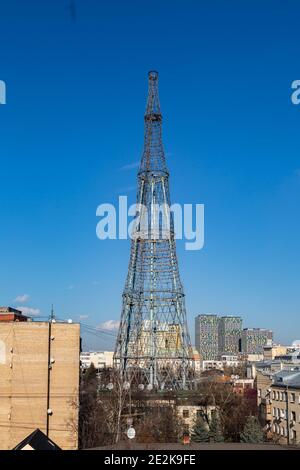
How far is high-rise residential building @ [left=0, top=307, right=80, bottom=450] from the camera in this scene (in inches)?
848

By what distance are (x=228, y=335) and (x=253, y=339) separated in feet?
24.7

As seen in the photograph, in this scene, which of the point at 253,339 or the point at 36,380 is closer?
the point at 36,380

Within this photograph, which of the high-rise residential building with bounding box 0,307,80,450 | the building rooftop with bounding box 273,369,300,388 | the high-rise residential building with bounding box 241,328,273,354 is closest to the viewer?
the high-rise residential building with bounding box 0,307,80,450

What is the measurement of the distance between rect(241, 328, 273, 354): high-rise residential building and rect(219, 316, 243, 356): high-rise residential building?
2462 millimetres

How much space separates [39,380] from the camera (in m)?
22.0

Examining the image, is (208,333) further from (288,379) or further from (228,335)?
(288,379)

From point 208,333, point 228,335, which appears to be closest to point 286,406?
point 228,335

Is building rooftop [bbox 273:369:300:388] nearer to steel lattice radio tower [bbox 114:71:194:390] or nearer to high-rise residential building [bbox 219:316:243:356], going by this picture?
steel lattice radio tower [bbox 114:71:194:390]

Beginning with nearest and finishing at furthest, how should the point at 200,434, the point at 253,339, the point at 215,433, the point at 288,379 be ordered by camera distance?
the point at 200,434 < the point at 215,433 < the point at 288,379 < the point at 253,339

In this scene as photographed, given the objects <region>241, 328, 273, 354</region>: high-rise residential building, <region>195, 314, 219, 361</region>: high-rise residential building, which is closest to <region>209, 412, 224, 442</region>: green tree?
<region>241, 328, 273, 354</region>: high-rise residential building

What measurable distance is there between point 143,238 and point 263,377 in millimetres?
9947

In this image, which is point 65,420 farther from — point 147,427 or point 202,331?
point 202,331

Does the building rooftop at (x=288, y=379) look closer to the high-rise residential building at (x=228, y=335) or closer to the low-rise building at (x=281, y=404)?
the low-rise building at (x=281, y=404)
